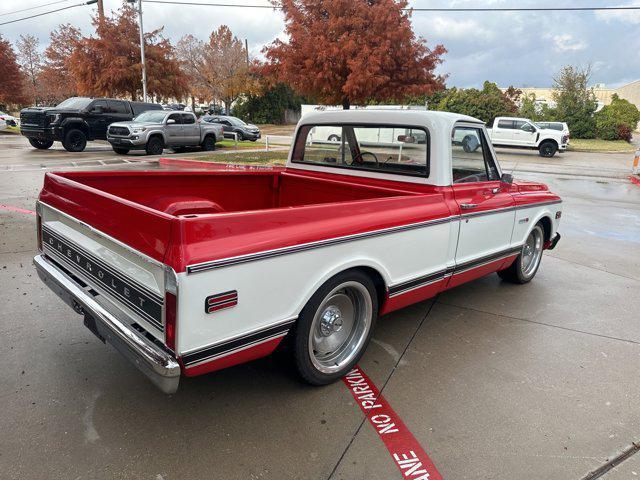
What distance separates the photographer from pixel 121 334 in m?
2.43

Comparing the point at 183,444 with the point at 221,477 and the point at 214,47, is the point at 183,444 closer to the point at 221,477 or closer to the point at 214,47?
the point at 221,477

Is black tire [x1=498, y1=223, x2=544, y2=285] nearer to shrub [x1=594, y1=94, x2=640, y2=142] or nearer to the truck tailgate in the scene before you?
the truck tailgate

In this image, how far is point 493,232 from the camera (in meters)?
4.23

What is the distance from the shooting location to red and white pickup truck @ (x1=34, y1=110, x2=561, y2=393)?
2.26m

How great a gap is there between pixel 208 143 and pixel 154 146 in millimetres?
2906

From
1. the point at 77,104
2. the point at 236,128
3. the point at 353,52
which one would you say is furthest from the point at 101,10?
the point at 353,52

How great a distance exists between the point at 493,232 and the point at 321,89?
12187mm

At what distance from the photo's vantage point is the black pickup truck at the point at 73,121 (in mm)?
16609

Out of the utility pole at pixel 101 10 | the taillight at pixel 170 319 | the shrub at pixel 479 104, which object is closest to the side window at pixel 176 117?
the utility pole at pixel 101 10

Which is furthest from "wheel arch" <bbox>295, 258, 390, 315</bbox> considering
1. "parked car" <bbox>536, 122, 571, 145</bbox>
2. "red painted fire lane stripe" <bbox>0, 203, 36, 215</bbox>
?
"parked car" <bbox>536, 122, 571, 145</bbox>

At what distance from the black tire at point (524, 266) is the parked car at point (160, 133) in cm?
1446

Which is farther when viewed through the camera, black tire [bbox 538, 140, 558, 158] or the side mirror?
black tire [bbox 538, 140, 558, 158]

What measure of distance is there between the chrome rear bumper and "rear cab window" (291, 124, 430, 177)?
8.12ft

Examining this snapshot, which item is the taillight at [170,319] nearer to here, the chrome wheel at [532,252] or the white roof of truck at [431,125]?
the white roof of truck at [431,125]
